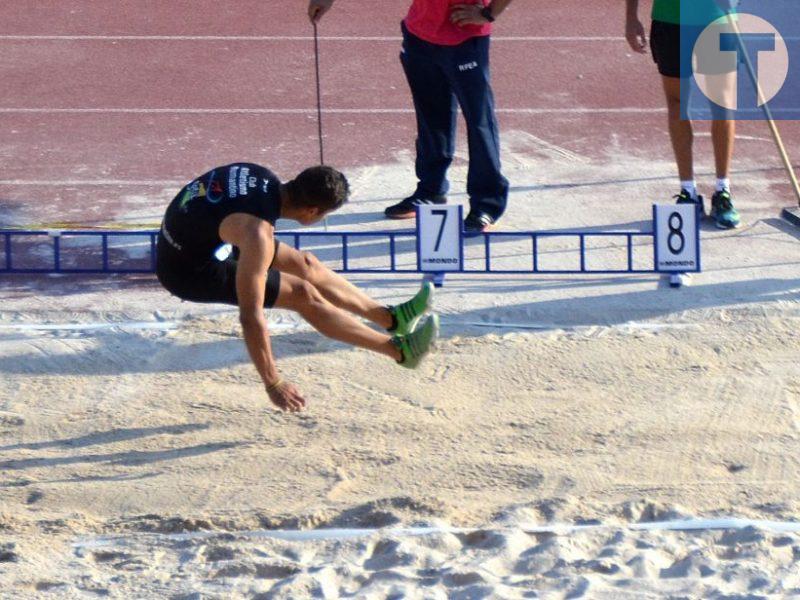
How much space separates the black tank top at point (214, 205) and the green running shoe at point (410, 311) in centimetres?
77

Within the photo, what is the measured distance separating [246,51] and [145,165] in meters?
2.92

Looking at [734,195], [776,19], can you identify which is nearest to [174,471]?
[734,195]

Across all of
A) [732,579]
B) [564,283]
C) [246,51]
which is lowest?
[732,579]

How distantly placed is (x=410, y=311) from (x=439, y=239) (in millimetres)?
1012

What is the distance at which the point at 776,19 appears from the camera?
11.7 metres

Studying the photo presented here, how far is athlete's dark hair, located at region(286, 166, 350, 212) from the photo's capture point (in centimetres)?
473

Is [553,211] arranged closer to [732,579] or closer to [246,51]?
[732,579]

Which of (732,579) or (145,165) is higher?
(145,165)

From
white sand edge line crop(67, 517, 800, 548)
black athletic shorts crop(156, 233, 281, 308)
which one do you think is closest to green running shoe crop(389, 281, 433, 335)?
black athletic shorts crop(156, 233, 281, 308)

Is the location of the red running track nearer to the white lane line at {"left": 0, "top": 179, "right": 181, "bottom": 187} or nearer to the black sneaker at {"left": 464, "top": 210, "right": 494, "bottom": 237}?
the white lane line at {"left": 0, "top": 179, "right": 181, "bottom": 187}

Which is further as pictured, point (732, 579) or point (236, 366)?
point (236, 366)

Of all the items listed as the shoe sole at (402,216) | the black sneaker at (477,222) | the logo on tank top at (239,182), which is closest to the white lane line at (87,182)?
the shoe sole at (402,216)

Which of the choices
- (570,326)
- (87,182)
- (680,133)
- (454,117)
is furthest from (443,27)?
(87,182)

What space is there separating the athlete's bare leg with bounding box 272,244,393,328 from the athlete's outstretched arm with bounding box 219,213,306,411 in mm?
553
